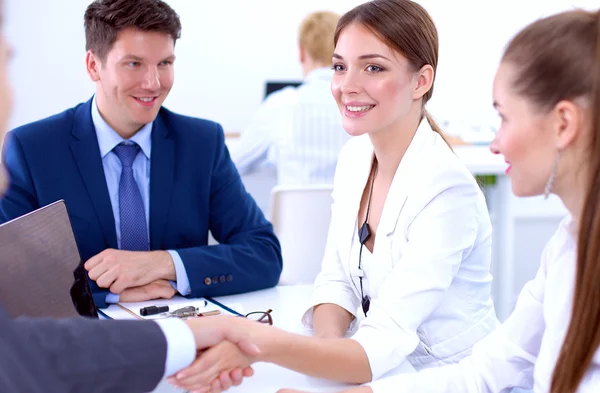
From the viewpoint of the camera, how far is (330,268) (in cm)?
188

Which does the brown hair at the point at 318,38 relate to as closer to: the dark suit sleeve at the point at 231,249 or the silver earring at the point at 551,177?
the dark suit sleeve at the point at 231,249

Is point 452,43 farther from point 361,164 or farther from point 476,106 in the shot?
point 361,164

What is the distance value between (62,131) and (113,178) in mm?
195

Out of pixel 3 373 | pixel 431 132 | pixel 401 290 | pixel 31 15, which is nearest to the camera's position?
pixel 3 373

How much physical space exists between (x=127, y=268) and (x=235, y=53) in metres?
3.55

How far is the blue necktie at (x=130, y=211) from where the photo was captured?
6.76 ft

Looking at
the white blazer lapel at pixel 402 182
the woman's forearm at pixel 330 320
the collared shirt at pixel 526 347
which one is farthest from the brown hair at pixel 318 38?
the collared shirt at pixel 526 347

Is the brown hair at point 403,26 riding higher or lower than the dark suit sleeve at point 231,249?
higher

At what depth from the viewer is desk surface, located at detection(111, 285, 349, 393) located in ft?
4.50

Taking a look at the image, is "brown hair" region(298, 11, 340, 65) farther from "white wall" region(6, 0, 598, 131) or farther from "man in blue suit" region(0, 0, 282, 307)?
"man in blue suit" region(0, 0, 282, 307)

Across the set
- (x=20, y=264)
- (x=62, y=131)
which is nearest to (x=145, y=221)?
(x=62, y=131)

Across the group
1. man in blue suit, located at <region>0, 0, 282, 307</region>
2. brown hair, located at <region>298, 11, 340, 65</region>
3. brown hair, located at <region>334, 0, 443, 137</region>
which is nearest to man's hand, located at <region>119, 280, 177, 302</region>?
man in blue suit, located at <region>0, 0, 282, 307</region>

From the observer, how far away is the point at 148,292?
72.7 inches

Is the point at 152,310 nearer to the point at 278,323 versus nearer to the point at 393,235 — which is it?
the point at 278,323
